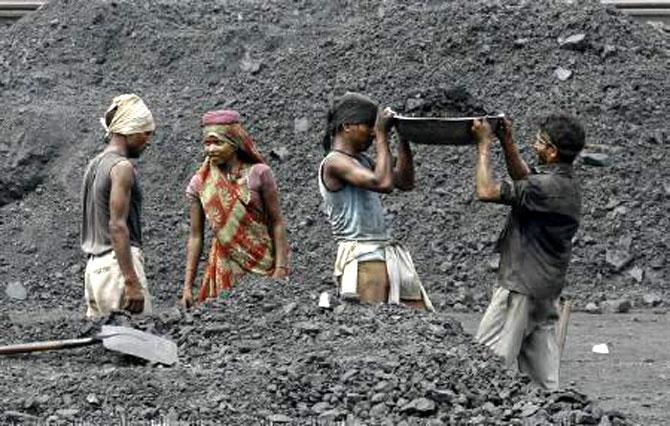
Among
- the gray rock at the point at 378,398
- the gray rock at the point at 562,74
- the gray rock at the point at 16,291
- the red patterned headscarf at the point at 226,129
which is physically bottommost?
the gray rock at the point at 16,291

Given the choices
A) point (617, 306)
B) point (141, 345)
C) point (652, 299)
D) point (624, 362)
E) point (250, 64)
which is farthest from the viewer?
point (250, 64)

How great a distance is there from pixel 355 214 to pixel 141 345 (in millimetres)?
1369

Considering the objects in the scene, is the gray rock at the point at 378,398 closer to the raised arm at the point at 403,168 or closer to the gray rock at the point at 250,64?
the raised arm at the point at 403,168

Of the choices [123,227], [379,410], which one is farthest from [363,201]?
[379,410]

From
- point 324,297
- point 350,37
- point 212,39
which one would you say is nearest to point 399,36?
point 350,37

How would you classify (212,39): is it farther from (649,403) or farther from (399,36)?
(649,403)

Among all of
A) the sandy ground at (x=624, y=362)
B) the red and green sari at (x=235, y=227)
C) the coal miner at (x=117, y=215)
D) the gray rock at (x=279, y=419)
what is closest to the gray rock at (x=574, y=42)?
the sandy ground at (x=624, y=362)

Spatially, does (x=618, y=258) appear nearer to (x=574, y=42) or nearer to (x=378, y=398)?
(x=574, y=42)

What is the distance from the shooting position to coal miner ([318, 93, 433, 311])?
393 inches

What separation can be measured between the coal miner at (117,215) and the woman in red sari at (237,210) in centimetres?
38

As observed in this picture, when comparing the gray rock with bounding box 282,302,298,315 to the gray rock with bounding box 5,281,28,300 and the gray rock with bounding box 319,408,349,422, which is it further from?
the gray rock with bounding box 5,281,28,300

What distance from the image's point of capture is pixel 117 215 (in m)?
10.3

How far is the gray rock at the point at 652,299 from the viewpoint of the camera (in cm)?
1639

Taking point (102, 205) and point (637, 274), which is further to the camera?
point (637, 274)
